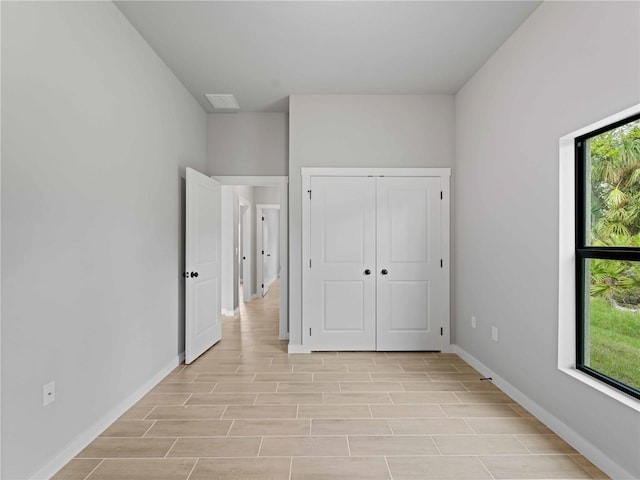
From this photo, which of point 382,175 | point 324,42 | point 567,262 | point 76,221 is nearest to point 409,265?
point 382,175

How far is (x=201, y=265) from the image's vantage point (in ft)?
13.1

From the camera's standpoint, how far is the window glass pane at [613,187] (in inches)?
78.4

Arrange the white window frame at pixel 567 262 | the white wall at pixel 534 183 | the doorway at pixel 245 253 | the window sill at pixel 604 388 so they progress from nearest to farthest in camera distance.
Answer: the window sill at pixel 604 388 < the white wall at pixel 534 183 < the white window frame at pixel 567 262 < the doorway at pixel 245 253

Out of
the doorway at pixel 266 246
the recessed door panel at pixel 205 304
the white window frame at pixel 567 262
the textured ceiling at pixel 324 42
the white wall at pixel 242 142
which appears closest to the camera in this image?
the white window frame at pixel 567 262

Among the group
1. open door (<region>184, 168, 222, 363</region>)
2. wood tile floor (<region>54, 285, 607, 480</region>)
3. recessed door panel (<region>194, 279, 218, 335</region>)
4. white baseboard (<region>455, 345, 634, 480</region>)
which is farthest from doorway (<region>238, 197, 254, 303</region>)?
white baseboard (<region>455, 345, 634, 480</region>)

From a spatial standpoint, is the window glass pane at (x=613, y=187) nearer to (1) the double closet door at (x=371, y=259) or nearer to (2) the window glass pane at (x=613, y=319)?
(2) the window glass pane at (x=613, y=319)

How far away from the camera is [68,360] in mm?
2113

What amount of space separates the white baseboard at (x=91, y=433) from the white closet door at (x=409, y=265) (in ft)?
7.69

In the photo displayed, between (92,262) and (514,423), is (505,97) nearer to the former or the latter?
(514,423)

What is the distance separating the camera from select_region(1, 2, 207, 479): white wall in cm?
176

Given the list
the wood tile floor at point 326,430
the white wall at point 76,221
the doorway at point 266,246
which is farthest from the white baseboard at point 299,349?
the doorway at point 266,246

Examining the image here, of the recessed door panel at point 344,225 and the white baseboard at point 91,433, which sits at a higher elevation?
the recessed door panel at point 344,225

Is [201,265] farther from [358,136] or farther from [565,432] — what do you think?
[565,432]

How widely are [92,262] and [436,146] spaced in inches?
136
